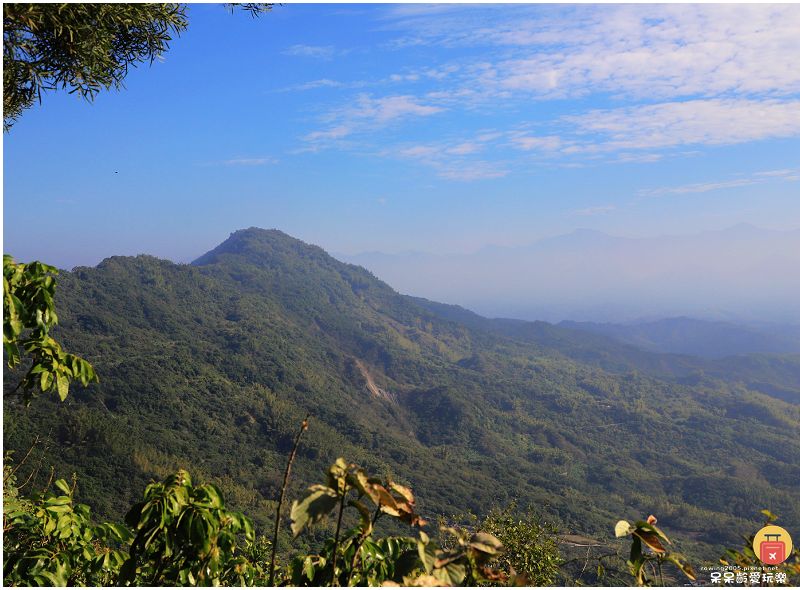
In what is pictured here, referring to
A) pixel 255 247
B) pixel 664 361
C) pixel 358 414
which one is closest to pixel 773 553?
pixel 358 414

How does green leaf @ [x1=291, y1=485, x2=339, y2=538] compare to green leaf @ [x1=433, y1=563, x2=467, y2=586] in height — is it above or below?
above

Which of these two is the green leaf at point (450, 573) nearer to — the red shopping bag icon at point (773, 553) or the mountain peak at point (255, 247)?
the red shopping bag icon at point (773, 553)

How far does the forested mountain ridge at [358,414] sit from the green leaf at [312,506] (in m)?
21.6

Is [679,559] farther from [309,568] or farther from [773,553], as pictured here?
[309,568]

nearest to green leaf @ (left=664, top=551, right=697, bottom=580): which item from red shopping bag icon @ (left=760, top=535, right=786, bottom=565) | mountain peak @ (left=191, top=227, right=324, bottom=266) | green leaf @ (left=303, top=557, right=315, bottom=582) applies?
red shopping bag icon @ (left=760, top=535, right=786, bottom=565)

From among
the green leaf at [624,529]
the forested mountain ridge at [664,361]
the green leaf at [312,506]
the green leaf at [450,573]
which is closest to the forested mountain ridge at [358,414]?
the forested mountain ridge at [664,361]

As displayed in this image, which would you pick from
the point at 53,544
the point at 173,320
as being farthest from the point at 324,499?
the point at 173,320

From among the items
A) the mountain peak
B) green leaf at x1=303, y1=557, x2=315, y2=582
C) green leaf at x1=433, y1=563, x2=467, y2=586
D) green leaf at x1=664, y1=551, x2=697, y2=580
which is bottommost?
green leaf at x1=303, y1=557, x2=315, y2=582

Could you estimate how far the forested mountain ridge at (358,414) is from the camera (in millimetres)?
39000

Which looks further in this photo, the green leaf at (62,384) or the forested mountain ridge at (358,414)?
the forested mountain ridge at (358,414)

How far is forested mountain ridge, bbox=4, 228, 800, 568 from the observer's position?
3900cm

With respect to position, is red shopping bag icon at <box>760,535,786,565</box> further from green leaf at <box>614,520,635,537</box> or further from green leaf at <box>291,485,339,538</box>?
green leaf at <box>291,485,339,538</box>

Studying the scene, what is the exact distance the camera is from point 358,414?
65.8m

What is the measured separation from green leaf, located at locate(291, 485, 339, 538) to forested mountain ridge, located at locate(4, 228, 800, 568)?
2162 cm
